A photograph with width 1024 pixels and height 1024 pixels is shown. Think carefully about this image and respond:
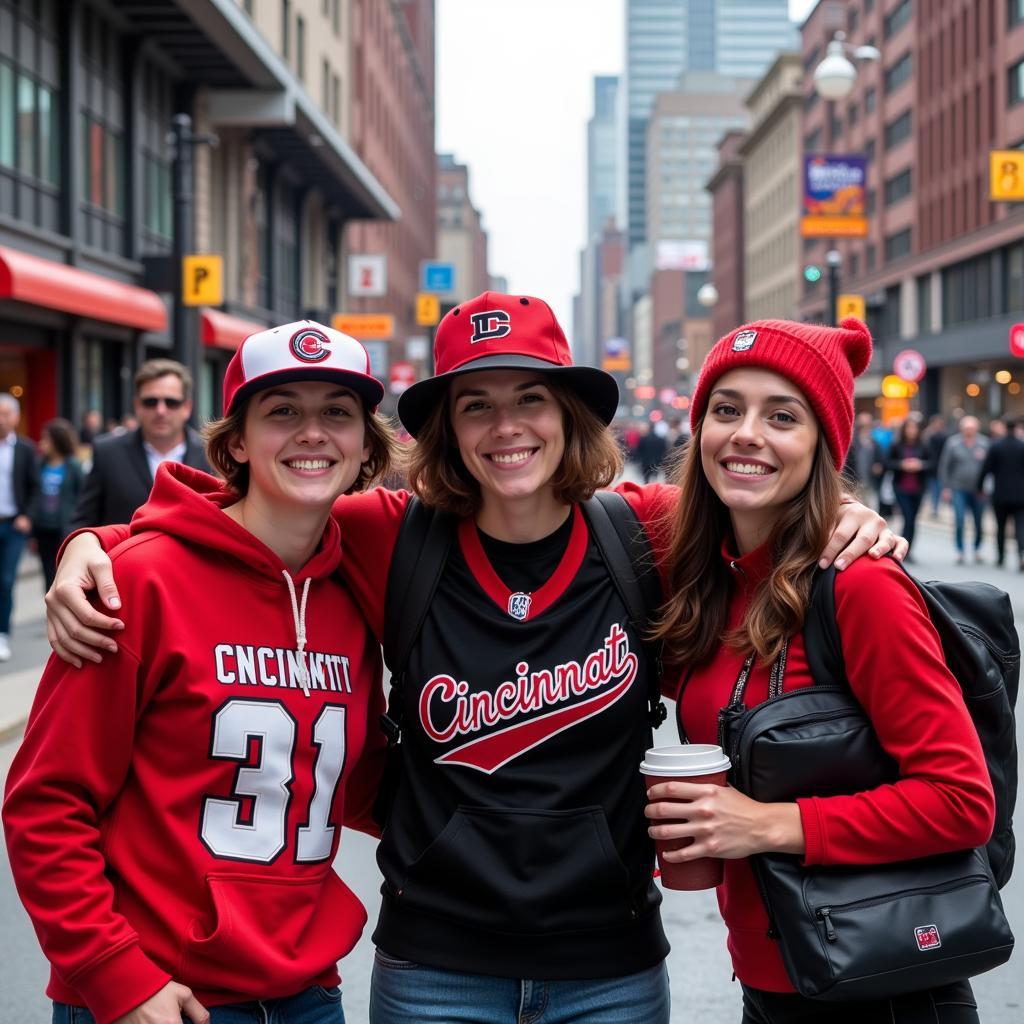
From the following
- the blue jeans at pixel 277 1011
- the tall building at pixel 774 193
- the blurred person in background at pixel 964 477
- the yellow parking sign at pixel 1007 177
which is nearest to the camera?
the blue jeans at pixel 277 1011

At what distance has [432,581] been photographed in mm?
2785

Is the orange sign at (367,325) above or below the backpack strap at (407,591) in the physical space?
above

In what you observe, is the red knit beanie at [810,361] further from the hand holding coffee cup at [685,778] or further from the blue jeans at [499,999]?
the blue jeans at [499,999]

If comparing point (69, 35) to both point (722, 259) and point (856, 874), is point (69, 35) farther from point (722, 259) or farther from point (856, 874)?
point (722, 259)

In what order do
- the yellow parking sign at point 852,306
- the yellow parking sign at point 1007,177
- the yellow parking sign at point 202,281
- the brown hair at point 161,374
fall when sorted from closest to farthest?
the brown hair at point 161,374 < the yellow parking sign at point 1007,177 < the yellow parking sign at point 202,281 < the yellow parking sign at point 852,306

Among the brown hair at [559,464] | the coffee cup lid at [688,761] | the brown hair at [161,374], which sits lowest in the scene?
the coffee cup lid at [688,761]

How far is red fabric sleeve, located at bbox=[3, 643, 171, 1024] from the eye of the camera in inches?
90.7

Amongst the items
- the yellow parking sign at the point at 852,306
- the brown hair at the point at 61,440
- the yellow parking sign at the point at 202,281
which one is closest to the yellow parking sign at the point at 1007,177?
the yellow parking sign at the point at 852,306

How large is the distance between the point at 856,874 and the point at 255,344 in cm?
155

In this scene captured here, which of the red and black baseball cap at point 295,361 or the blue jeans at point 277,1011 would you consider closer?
the blue jeans at point 277,1011

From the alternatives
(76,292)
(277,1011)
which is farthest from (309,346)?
(76,292)

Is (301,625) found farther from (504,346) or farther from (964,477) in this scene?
(964,477)

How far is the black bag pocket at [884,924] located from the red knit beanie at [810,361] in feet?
2.90

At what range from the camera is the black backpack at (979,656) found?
251 cm
